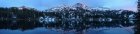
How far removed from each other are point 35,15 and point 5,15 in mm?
22309

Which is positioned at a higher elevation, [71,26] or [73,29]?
[73,29]

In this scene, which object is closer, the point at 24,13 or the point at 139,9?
the point at 139,9

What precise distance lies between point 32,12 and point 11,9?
11.3m

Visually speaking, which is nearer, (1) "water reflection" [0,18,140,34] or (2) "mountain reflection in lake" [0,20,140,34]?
(2) "mountain reflection in lake" [0,20,140,34]

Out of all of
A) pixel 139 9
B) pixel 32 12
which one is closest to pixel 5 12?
pixel 32 12

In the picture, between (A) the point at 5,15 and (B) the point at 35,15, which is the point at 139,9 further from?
(B) the point at 35,15

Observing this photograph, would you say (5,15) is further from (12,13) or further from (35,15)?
(35,15)

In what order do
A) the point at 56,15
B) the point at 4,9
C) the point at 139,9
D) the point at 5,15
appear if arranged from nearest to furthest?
the point at 139,9
the point at 5,15
the point at 4,9
the point at 56,15

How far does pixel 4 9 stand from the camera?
172 m

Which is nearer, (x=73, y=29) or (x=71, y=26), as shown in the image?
(x=73, y=29)

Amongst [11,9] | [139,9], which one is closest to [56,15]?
[11,9]

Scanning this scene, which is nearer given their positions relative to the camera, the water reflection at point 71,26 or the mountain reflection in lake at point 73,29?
the mountain reflection in lake at point 73,29

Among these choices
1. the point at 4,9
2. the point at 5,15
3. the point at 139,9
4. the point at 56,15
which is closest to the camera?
the point at 139,9

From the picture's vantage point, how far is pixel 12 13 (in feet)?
559
